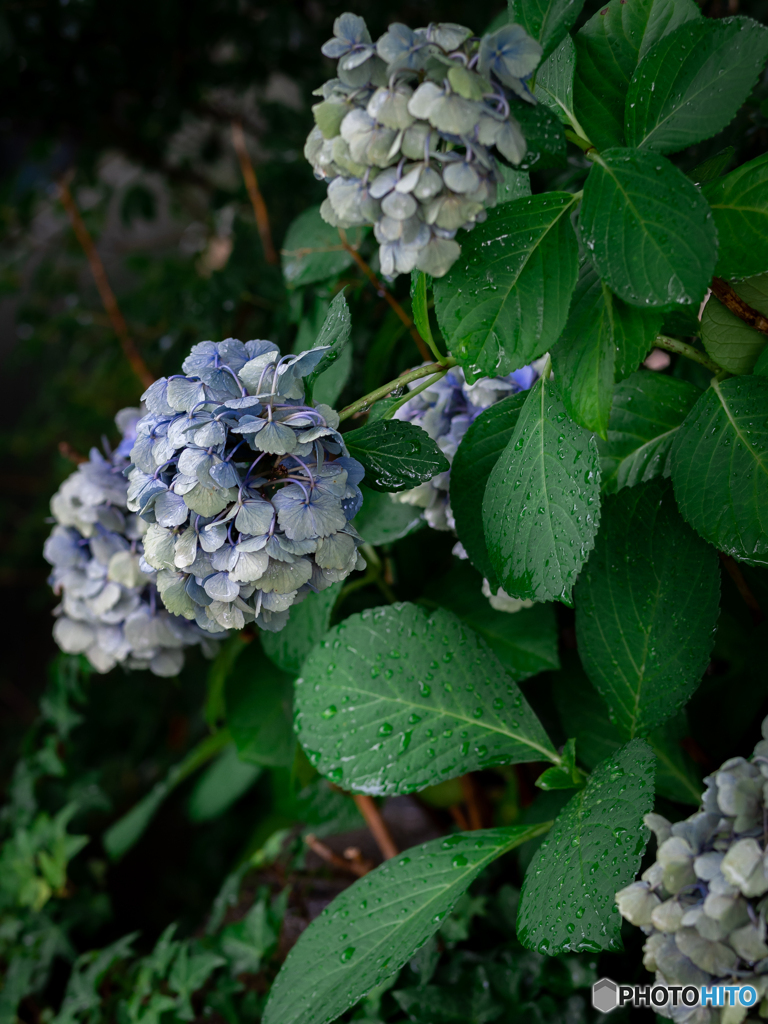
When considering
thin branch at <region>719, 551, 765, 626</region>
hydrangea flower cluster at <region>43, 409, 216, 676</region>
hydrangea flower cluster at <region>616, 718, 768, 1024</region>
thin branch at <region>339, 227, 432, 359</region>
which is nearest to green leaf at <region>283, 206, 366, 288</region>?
thin branch at <region>339, 227, 432, 359</region>

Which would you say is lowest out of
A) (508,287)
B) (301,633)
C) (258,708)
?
(258,708)

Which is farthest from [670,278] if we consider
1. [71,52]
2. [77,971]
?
[71,52]

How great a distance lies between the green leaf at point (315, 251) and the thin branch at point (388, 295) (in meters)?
0.01

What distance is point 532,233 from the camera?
391 mm

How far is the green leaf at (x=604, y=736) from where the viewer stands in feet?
1.88

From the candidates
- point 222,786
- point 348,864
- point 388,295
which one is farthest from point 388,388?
point 222,786

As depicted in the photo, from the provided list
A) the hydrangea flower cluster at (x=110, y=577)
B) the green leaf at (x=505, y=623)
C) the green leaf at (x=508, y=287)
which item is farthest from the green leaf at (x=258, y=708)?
the green leaf at (x=508, y=287)

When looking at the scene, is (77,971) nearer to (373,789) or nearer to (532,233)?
(373,789)

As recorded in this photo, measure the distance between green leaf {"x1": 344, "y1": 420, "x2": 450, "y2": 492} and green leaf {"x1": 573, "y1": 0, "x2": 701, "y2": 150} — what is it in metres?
0.20

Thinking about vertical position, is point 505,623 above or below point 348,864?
above

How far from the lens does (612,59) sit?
43cm

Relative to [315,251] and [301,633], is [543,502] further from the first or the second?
[315,251]

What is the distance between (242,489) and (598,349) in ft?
0.64

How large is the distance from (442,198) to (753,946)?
0.35 metres
